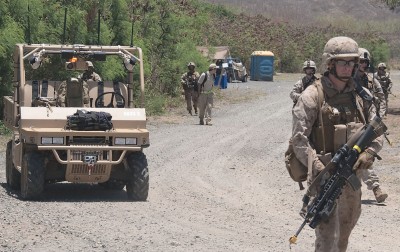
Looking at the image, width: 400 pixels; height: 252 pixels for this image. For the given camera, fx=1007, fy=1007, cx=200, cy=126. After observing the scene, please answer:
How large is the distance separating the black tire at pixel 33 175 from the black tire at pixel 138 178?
112 cm

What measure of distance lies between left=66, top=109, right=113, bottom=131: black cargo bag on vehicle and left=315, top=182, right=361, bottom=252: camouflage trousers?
5.79 metres

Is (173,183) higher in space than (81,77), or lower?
lower

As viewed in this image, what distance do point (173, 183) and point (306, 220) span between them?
826 centimetres

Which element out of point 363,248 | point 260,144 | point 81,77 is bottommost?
point 260,144

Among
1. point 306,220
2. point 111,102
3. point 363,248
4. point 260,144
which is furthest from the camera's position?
point 260,144

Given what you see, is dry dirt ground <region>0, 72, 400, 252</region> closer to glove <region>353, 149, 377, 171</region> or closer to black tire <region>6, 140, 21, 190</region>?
black tire <region>6, 140, 21, 190</region>

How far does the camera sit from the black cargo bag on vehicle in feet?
40.7

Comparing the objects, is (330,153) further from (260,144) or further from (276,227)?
(260,144)

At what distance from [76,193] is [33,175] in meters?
1.24

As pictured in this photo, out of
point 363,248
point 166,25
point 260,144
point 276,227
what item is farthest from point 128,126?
point 166,25

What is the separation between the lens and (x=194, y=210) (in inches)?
477

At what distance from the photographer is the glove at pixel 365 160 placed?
682cm

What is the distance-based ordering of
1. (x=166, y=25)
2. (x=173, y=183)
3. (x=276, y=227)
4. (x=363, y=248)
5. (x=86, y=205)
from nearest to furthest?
(x=363, y=248)
(x=276, y=227)
(x=86, y=205)
(x=173, y=183)
(x=166, y=25)

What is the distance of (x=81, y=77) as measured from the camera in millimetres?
13688
